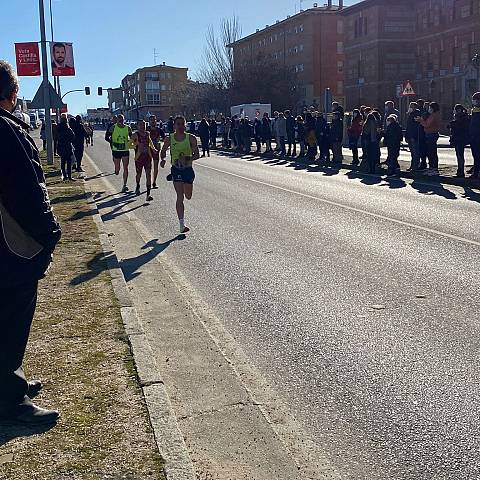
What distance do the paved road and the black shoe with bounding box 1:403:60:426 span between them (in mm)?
1507

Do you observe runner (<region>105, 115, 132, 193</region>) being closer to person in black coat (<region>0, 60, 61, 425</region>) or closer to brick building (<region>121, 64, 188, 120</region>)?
person in black coat (<region>0, 60, 61, 425</region>)

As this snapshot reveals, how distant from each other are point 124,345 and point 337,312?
2.13 m

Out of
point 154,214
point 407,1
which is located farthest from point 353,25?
point 154,214

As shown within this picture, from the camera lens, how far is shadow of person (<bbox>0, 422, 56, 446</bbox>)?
407cm

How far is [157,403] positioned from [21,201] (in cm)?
147

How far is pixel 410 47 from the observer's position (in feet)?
219

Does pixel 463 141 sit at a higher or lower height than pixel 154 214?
higher

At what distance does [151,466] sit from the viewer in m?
3.64

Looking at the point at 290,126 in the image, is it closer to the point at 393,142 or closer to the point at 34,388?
the point at 393,142

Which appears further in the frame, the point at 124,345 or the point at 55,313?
the point at 55,313

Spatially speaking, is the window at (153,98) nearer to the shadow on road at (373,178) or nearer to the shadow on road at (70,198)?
the shadow on road at (373,178)

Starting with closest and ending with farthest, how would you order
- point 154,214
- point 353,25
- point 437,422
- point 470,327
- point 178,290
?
point 437,422, point 470,327, point 178,290, point 154,214, point 353,25

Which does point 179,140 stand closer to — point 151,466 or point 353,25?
point 151,466

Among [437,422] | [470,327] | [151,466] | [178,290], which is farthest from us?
[178,290]
